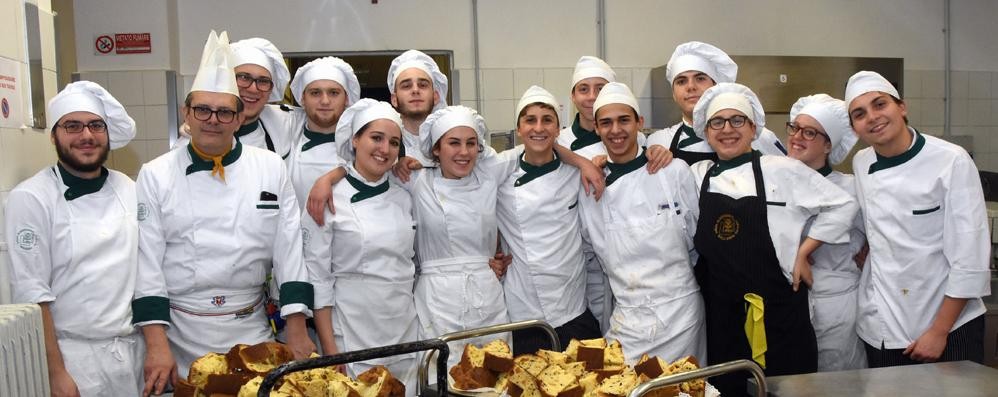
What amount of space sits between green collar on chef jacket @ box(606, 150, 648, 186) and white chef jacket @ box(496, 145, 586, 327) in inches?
5.1

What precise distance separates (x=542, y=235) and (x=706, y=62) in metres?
1.02

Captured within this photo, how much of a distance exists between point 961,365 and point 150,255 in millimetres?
2218

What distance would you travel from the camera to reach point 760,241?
254 cm

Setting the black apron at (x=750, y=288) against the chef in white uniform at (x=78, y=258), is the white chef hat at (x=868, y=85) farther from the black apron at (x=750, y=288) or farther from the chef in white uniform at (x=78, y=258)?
the chef in white uniform at (x=78, y=258)

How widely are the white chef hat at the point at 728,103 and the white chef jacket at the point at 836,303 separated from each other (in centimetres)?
41

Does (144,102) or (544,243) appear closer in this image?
(544,243)

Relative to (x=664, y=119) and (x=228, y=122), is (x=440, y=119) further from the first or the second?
(x=664, y=119)

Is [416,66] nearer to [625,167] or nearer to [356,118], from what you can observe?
[356,118]

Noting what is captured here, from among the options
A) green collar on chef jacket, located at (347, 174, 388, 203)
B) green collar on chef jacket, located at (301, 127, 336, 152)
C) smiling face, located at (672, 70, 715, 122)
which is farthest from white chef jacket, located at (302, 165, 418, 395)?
smiling face, located at (672, 70, 715, 122)

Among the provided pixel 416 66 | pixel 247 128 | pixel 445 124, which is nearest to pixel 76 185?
pixel 247 128

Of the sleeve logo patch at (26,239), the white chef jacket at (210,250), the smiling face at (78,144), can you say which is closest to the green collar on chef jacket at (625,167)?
the white chef jacket at (210,250)

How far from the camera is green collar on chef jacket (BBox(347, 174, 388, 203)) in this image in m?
2.56

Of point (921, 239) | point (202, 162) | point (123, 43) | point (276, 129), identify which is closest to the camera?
point (202, 162)

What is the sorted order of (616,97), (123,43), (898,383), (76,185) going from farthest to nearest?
(123,43), (616,97), (76,185), (898,383)
